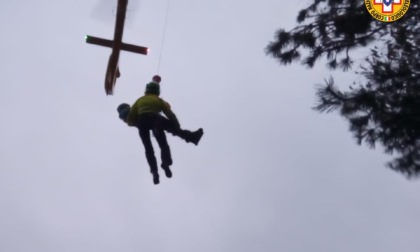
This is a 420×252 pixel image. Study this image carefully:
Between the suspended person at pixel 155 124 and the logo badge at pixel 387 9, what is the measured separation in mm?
2440

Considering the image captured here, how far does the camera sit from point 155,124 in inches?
214

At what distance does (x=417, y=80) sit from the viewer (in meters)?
4.66

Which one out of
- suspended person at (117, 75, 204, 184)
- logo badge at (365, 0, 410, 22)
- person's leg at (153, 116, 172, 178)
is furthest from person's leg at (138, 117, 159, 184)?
logo badge at (365, 0, 410, 22)

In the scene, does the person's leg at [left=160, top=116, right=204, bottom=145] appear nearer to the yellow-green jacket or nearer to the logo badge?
the yellow-green jacket

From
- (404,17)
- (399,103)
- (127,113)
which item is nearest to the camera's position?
(399,103)

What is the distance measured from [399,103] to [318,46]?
1.40m

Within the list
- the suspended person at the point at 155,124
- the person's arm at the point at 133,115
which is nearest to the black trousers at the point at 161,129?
the suspended person at the point at 155,124

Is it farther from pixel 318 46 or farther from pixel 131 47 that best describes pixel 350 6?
pixel 131 47

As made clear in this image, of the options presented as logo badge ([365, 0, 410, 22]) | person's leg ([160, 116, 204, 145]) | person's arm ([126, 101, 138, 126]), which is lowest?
person's leg ([160, 116, 204, 145])

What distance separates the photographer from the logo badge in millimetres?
5047

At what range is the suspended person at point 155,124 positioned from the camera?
17.7 ft

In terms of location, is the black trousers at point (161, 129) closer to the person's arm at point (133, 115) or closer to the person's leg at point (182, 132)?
the person's leg at point (182, 132)

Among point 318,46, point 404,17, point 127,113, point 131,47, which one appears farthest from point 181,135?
point 404,17

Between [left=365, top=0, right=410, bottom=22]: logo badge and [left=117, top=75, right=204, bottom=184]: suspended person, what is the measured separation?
8.00ft
